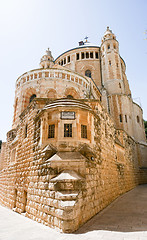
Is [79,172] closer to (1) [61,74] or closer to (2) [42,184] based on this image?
(2) [42,184]

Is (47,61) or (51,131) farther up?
(47,61)

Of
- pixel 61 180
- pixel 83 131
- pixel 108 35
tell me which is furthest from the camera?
pixel 108 35

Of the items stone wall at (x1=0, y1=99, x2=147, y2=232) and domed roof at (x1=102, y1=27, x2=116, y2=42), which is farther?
domed roof at (x1=102, y1=27, x2=116, y2=42)

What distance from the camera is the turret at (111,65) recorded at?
27.9m

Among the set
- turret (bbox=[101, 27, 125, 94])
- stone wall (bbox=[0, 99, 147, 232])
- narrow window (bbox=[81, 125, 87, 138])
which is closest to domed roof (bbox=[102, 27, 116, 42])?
turret (bbox=[101, 27, 125, 94])

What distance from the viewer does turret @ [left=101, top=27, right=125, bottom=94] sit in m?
27.9

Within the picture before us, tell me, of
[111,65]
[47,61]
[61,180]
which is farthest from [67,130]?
[47,61]

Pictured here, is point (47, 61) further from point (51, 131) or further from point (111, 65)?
point (51, 131)

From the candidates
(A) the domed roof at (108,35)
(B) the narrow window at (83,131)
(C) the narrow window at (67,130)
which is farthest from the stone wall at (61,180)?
(A) the domed roof at (108,35)

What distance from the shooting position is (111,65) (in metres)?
29.3

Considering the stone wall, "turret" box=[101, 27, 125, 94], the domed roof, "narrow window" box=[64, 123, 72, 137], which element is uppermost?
the domed roof

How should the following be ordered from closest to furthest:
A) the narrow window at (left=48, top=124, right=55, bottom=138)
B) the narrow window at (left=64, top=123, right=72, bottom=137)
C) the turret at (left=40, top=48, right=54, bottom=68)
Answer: the narrow window at (left=64, top=123, right=72, bottom=137), the narrow window at (left=48, top=124, right=55, bottom=138), the turret at (left=40, top=48, right=54, bottom=68)

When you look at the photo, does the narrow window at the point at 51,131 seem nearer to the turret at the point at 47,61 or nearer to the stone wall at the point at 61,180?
the stone wall at the point at 61,180

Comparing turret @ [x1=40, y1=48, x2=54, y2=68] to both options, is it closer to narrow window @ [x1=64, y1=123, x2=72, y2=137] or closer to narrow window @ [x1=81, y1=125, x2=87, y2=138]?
narrow window @ [x1=81, y1=125, x2=87, y2=138]
